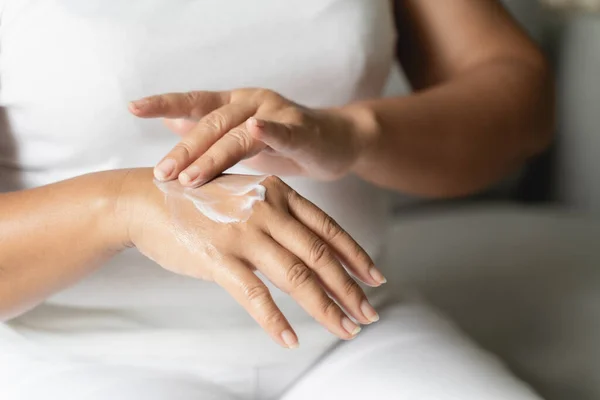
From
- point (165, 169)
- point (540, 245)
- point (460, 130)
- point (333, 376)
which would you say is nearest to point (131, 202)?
point (165, 169)

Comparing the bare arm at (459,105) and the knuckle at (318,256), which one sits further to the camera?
the bare arm at (459,105)

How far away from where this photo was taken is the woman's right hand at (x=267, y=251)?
565 mm

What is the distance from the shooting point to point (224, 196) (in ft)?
1.94

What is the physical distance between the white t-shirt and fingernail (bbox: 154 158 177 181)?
14 centimetres

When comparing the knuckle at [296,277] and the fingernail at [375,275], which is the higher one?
the knuckle at [296,277]

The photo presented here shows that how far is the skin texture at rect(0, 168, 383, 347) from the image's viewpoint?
0.57 metres

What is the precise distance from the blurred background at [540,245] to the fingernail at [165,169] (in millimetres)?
429

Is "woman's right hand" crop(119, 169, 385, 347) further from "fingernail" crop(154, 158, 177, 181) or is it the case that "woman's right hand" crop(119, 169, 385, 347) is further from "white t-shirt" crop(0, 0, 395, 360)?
"white t-shirt" crop(0, 0, 395, 360)

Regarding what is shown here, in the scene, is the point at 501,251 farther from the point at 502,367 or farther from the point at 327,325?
the point at 327,325

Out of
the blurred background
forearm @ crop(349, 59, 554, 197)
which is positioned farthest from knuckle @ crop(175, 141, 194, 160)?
the blurred background

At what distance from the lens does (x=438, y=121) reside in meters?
0.85

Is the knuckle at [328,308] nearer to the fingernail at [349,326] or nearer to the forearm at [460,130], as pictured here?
the fingernail at [349,326]

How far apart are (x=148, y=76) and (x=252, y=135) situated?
188 mm

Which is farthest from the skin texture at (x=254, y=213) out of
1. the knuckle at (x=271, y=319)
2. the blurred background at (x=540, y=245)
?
the blurred background at (x=540, y=245)
